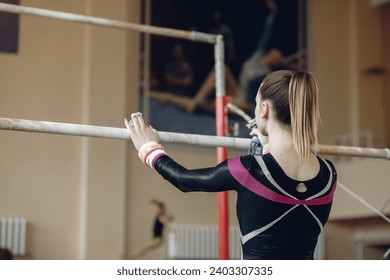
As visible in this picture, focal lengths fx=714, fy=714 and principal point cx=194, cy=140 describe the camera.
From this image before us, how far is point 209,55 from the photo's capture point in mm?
9617

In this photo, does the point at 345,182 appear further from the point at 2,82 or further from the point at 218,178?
the point at 218,178

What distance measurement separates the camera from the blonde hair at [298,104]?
6.14ft

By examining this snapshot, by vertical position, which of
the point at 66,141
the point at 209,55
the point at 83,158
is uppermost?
the point at 209,55

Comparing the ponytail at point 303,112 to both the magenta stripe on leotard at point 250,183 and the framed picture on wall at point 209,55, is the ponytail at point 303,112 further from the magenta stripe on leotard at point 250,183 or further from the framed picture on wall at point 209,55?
the framed picture on wall at point 209,55

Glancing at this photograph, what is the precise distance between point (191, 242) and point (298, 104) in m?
7.45

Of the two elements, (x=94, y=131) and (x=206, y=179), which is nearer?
(x=206, y=179)

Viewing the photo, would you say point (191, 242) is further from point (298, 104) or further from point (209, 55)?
point (298, 104)

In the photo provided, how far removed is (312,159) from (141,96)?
289 inches

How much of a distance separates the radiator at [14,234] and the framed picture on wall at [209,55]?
7.08 ft

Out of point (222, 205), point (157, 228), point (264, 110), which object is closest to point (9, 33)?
point (157, 228)

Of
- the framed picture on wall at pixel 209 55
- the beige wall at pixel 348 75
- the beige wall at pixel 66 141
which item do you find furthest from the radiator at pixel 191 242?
the beige wall at pixel 348 75

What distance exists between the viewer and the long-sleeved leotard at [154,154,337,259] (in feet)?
6.18

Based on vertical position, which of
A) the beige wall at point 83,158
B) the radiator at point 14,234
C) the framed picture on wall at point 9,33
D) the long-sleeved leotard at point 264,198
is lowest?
the long-sleeved leotard at point 264,198

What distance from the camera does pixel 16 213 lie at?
827 cm
